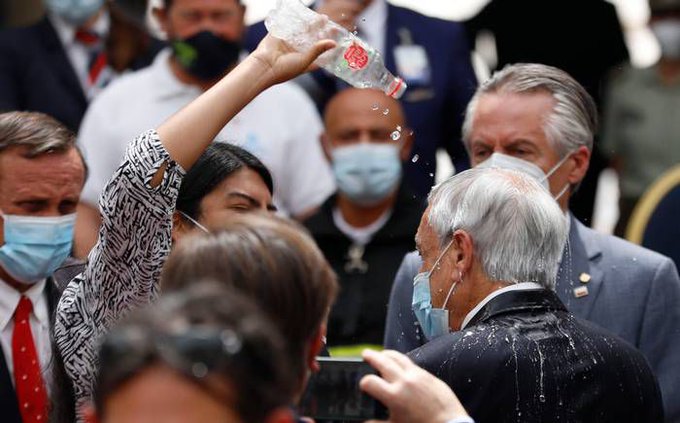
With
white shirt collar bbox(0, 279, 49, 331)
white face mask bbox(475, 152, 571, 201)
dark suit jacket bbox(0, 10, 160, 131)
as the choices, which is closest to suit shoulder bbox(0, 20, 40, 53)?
dark suit jacket bbox(0, 10, 160, 131)

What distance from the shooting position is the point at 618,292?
5.11m

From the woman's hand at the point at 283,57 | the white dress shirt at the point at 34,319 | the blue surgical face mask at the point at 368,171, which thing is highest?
the woman's hand at the point at 283,57

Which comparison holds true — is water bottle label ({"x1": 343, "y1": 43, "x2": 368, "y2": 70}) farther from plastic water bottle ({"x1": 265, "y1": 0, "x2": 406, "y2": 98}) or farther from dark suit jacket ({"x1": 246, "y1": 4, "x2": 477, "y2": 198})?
dark suit jacket ({"x1": 246, "y1": 4, "x2": 477, "y2": 198})

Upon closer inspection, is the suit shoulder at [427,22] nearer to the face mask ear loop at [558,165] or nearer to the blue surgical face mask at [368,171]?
the blue surgical face mask at [368,171]

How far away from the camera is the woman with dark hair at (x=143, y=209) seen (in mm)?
3637

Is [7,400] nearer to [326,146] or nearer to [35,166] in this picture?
[35,166]

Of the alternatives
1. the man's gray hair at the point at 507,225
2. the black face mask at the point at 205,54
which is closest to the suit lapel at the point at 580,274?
the man's gray hair at the point at 507,225

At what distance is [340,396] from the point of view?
3.27 metres

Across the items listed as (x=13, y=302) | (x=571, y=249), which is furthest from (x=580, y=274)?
(x=13, y=302)

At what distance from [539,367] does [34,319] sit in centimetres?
174

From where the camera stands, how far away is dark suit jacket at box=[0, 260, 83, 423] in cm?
404

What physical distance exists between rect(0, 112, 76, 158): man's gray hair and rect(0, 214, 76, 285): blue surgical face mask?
21 cm

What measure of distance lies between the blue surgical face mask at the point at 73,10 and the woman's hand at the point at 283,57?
13.0ft

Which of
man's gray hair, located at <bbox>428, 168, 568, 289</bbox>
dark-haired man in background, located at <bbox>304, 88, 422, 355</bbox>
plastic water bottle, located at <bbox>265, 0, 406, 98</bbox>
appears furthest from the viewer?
dark-haired man in background, located at <bbox>304, 88, 422, 355</bbox>
